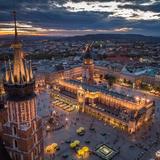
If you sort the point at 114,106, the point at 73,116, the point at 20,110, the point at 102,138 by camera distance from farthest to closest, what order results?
the point at 114,106 < the point at 73,116 < the point at 102,138 < the point at 20,110

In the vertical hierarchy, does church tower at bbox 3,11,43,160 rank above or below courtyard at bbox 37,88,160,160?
above

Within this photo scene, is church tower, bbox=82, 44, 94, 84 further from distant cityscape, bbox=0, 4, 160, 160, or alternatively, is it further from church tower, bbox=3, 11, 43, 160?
church tower, bbox=3, 11, 43, 160

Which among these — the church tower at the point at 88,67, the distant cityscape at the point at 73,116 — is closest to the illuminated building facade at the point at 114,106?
the distant cityscape at the point at 73,116

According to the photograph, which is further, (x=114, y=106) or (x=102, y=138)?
(x=114, y=106)

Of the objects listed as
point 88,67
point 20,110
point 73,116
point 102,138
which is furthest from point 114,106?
point 20,110

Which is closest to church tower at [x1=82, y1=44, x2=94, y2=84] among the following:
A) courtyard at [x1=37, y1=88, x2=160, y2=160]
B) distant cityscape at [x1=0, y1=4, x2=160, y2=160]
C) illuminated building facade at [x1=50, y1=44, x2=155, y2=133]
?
distant cityscape at [x1=0, y1=4, x2=160, y2=160]

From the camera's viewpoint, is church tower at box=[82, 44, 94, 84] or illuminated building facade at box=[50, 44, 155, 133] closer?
illuminated building facade at box=[50, 44, 155, 133]

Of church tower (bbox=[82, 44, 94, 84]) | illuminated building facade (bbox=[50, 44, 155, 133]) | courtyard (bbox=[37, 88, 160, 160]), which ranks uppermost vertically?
church tower (bbox=[82, 44, 94, 84])

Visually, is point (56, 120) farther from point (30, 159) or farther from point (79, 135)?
point (30, 159)

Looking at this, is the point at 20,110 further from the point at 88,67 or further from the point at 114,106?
the point at 88,67
